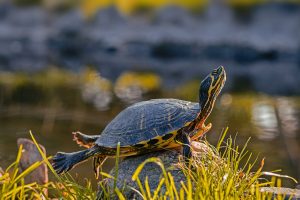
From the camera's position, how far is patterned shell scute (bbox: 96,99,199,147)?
631cm

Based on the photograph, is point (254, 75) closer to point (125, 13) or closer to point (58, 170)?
point (125, 13)

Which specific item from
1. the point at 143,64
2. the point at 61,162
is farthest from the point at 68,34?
the point at 61,162

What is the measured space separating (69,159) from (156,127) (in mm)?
914

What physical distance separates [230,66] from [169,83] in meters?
10.9

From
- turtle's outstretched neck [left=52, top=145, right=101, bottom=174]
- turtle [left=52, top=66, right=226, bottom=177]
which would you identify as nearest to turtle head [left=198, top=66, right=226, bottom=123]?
turtle [left=52, top=66, right=226, bottom=177]

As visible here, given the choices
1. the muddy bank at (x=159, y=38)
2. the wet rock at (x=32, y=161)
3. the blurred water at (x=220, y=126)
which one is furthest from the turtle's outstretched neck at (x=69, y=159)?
the muddy bank at (x=159, y=38)

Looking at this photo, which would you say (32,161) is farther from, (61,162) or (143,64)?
(143,64)

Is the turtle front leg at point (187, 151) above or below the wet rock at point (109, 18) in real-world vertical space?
below

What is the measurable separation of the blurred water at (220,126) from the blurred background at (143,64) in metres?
0.03

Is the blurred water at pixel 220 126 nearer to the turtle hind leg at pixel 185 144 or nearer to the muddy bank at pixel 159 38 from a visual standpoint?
the turtle hind leg at pixel 185 144

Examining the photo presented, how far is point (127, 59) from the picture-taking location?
41.9 meters

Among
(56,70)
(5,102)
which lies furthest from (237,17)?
(5,102)

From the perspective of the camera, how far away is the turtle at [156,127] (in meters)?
6.31

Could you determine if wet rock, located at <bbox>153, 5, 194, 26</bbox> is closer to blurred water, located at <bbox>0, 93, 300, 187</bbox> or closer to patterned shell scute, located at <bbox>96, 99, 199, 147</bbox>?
blurred water, located at <bbox>0, 93, 300, 187</bbox>
